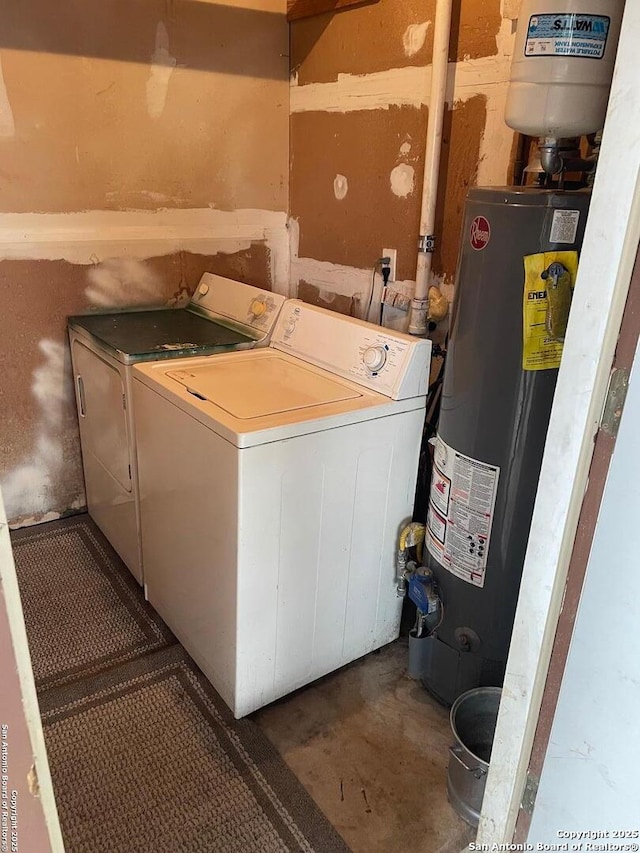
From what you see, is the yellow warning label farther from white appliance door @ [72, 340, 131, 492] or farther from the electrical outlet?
white appliance door @ [72, 340, 131, 492]

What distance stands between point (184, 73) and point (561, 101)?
159 cm

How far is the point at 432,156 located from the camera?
188 centimetres

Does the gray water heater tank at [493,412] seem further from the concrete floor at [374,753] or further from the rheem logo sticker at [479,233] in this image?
the concrete floor at [374,753]

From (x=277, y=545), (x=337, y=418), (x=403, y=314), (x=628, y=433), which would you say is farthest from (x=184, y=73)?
(x=628, y=433)

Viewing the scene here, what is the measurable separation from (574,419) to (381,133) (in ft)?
5.08

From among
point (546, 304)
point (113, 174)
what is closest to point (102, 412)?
point (113, 174)

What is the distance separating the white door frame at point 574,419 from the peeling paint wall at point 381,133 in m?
0.99

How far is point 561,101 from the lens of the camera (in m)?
1.29

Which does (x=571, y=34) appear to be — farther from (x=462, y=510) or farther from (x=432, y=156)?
(x=462, y=510)

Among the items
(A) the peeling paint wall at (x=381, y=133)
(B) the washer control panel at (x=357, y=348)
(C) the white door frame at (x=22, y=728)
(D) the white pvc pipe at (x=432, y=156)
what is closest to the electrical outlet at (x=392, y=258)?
(A) the peeling paint wall at (x=381, y=133)

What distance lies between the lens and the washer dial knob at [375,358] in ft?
5.81

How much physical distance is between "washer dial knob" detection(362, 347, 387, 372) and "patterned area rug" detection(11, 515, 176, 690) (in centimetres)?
106

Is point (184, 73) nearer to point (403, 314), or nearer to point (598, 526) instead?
point (403, 314)

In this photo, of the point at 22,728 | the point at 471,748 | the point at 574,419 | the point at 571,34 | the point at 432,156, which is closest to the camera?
the point at 22,728
